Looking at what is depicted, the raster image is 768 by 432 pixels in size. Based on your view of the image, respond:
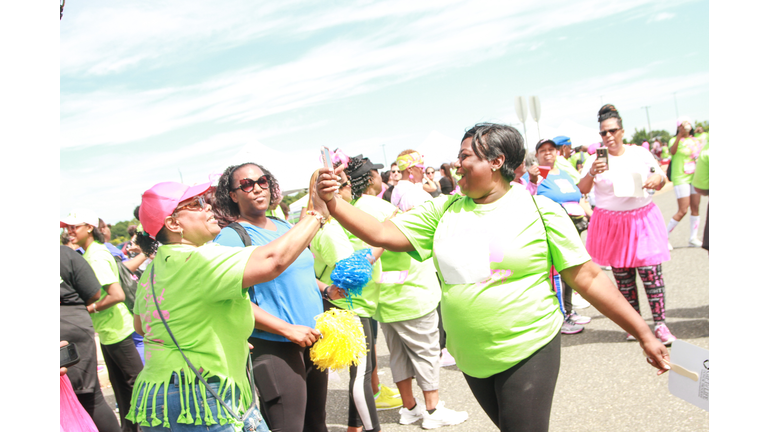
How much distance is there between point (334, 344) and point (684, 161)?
9359 mm

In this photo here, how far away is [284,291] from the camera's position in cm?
A: 302

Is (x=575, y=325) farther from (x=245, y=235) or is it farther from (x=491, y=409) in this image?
(x=245, y=235)

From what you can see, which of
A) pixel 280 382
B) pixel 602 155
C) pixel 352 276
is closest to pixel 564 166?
pixel 602 155

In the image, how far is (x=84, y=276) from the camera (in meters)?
4.02

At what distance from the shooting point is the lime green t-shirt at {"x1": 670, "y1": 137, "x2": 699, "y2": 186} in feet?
33.2

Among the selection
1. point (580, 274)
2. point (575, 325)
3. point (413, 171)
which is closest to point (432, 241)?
point (580, 274)

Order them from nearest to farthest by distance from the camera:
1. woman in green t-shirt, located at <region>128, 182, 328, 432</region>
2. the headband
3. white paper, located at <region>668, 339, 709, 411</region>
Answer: woman in green t-shirt, located at <region>128, 182, 328, 432</region>
white paper, located at <region>668, 339, 709, 411</region>
the headband

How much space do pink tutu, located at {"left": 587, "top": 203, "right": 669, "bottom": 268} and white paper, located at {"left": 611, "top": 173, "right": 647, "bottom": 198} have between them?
0.19 meters

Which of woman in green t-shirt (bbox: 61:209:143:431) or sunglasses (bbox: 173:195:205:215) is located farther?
woman in green t-shirt (bbox: 61:209:143:431)

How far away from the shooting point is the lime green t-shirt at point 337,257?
145 inches

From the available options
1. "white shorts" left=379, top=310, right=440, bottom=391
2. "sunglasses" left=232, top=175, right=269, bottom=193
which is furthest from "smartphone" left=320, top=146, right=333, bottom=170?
"white shorts" left=379, top=310, right=440, bottom=391

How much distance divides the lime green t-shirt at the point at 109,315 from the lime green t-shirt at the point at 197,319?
8.04ft

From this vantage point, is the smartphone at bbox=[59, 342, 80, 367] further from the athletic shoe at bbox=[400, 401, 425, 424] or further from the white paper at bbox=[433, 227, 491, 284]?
the athletic shoe at bbox=[400, 401, 425, 424]

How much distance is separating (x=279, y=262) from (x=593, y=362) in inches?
157
